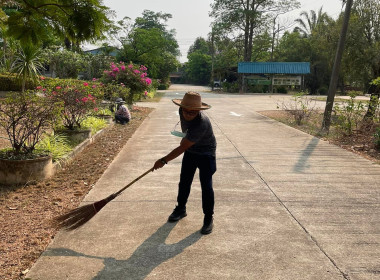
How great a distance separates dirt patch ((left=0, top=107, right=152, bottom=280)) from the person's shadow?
0.27 m

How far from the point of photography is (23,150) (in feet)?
16.7

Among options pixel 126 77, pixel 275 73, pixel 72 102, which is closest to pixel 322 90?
pixel 275 73

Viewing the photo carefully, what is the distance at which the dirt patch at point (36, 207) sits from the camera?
291 centimetres

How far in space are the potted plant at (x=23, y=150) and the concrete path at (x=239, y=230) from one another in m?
0.92

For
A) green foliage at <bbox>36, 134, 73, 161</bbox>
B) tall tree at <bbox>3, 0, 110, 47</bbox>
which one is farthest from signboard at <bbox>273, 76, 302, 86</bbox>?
tall tree at <bbox>3, 0, 110, 47</bbox>

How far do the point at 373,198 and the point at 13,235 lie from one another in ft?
14.9

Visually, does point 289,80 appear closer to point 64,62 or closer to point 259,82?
point 259,82

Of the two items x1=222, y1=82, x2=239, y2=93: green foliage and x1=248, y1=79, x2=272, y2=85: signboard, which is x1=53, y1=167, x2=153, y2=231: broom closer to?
x1=248, y1=79, x2=272, y2=85: signboard

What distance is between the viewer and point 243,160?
21.6ft

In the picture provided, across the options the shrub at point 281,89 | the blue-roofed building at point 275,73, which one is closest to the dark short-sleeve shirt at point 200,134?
the blue-roofed building at point 275,73

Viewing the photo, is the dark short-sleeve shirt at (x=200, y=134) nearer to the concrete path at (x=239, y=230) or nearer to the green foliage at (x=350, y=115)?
the concrete path at (x=239, y=230)

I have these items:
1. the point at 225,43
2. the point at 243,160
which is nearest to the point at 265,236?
the point at 243,160

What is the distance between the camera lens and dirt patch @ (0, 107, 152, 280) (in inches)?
115

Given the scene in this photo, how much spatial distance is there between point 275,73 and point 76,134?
36.9 metres
